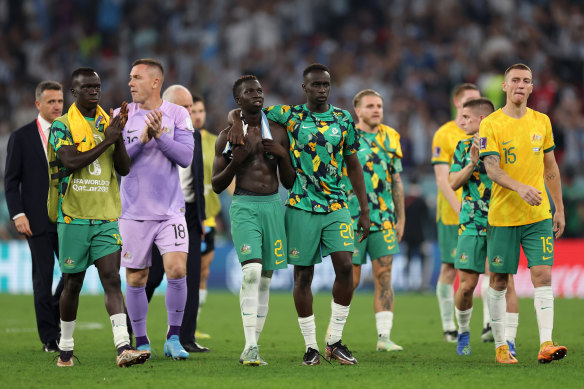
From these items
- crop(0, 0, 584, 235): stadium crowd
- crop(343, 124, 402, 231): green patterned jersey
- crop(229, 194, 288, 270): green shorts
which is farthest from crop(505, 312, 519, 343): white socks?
crop(0, 0, 584, 235): stadium crowd

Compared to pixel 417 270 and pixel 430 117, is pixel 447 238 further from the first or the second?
pixel 430 117

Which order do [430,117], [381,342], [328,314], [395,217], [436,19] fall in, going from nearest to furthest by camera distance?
[381,342] → [395,217] → [328,314] → [430,117] → [436,19]

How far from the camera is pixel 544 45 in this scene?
977 inches

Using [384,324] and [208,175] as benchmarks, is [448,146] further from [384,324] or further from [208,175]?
Result: [208,175]

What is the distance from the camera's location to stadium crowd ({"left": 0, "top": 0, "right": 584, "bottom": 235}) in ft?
78.8

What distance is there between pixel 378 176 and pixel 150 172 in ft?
9.69

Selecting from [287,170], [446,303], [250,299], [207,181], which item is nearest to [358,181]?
[287,170]

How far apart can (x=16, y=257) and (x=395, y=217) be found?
12.4 metres

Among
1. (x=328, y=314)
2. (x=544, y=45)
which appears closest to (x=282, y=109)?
(x=328, y=314)

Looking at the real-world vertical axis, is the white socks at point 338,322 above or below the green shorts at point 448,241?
below

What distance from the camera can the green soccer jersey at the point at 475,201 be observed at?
381 inches

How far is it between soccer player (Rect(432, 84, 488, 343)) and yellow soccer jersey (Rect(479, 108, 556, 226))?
2.33 m

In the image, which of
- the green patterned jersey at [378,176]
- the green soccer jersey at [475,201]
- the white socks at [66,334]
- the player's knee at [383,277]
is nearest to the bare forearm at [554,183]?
the green soccer jersey at [475,201]

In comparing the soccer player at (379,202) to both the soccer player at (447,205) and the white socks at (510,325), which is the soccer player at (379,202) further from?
the white socks at (510,325)
